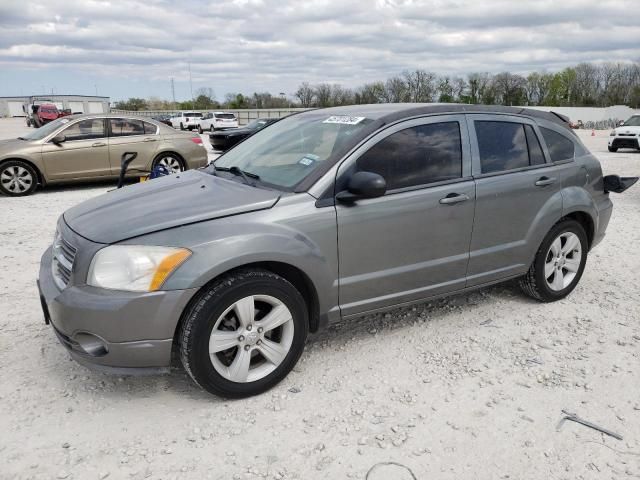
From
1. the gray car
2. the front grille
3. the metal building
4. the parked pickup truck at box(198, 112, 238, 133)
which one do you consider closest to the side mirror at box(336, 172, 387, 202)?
the gray car

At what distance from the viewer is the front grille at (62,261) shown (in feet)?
9.80

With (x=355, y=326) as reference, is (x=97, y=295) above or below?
above

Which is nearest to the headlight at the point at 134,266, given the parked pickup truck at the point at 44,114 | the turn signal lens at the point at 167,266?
the turn signal lens at the point at 167,266

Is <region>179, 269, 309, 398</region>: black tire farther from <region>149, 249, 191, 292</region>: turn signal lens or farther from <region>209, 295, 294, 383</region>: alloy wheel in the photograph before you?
<region>149, 249, 191, 292</region>: turn signal lens

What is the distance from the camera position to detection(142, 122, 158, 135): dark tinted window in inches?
422

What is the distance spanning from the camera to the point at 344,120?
381 centimetres

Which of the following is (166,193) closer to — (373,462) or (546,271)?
(373,462)

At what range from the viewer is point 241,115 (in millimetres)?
64875

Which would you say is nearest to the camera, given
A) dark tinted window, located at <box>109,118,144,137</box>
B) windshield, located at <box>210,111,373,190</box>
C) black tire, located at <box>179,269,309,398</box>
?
black tire, located at <box>179,269,309,398</box>

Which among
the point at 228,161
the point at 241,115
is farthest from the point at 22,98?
the point at 228,161

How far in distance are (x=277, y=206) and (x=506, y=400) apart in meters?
1.76

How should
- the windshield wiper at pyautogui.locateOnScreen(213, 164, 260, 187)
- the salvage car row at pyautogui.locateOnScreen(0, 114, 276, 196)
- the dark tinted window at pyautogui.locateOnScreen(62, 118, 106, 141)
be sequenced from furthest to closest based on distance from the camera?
the dark tinted window at pyautogui.locateOnScreen(62, 118, 106, 141) < the salvage car row at pyautogui.locateOnScreen(0, 114, 276, 196) < the windshield wiper at pyautogui.locateOnScreen(213, 164, 260, 187)

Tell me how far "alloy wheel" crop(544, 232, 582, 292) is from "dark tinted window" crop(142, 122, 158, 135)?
856 centimetres

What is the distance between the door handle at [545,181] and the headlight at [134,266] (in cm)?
281
